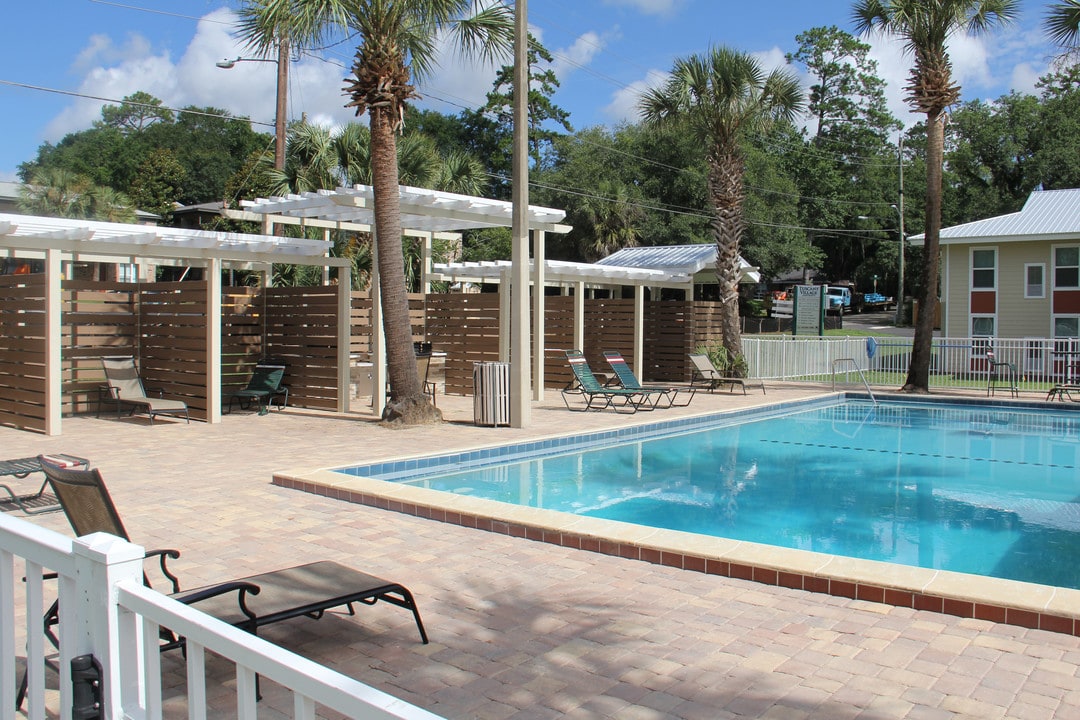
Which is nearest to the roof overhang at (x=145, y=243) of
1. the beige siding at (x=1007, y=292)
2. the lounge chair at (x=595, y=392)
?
the lounge chair at (x=595, y=392)

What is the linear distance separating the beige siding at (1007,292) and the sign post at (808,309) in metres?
4.21

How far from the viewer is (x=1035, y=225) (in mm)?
24875

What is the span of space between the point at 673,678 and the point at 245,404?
12.5 m

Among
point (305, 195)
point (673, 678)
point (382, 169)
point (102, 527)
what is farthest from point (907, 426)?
point (102, 527)

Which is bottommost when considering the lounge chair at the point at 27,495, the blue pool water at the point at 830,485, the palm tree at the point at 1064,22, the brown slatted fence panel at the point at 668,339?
the blue pool water at the point at 830,485

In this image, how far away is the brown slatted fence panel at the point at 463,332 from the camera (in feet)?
57.0

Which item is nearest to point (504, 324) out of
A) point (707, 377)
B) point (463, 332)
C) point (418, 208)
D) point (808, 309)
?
point (463, 332)

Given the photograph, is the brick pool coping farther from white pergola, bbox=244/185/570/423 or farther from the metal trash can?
white pergola, bbox=244/185/570/423

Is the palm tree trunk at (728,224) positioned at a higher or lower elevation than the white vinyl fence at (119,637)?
higher

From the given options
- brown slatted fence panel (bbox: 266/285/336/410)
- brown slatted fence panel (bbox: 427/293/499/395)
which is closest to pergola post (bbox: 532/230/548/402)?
brown slatted fence panel (bbox: 427/293/499/395)

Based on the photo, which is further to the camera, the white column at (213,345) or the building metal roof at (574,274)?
the building metal roof at (574,274)

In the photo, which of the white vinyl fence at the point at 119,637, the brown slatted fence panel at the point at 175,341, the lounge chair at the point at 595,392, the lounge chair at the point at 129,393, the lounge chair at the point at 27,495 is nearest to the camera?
the white vinyl fence at the point at 119,637

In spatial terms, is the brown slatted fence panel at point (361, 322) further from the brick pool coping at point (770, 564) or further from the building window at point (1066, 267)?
the building window at point (1066, 267)

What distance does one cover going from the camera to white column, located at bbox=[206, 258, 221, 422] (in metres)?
12.9
